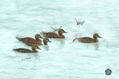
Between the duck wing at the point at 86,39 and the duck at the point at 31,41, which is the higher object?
the duck at the point at 31,41

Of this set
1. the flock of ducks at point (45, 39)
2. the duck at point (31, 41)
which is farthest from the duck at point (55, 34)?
the duck at point (31, 41)

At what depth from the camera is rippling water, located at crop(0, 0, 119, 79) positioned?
24.3 ft

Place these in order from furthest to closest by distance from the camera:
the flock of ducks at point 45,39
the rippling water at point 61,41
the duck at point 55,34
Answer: the duck at point 55,34, the flock of ducks at point 45,39, the rippling water at point 61,41

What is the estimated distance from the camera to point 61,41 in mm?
8672

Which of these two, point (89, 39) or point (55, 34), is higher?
point (55, 34)

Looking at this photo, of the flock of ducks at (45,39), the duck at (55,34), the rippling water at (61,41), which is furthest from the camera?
the duck at (55,34)

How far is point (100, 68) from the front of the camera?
24.7 feet

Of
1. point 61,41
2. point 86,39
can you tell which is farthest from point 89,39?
point 61,41

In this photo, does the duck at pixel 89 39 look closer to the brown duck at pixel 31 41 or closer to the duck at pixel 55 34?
the duck at pixel 55 34

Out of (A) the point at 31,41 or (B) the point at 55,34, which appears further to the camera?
(B) the point at 55,34

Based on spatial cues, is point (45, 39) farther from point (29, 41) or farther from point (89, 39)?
point (89, 39)

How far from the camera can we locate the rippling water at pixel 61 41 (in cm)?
741

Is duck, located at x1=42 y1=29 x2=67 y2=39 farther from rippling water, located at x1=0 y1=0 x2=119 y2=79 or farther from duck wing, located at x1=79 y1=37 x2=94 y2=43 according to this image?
duck wing, located at x1=79 y1=37 x2=94 y2=43

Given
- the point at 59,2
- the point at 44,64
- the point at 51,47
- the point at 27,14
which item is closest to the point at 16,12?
the point at 27,14
